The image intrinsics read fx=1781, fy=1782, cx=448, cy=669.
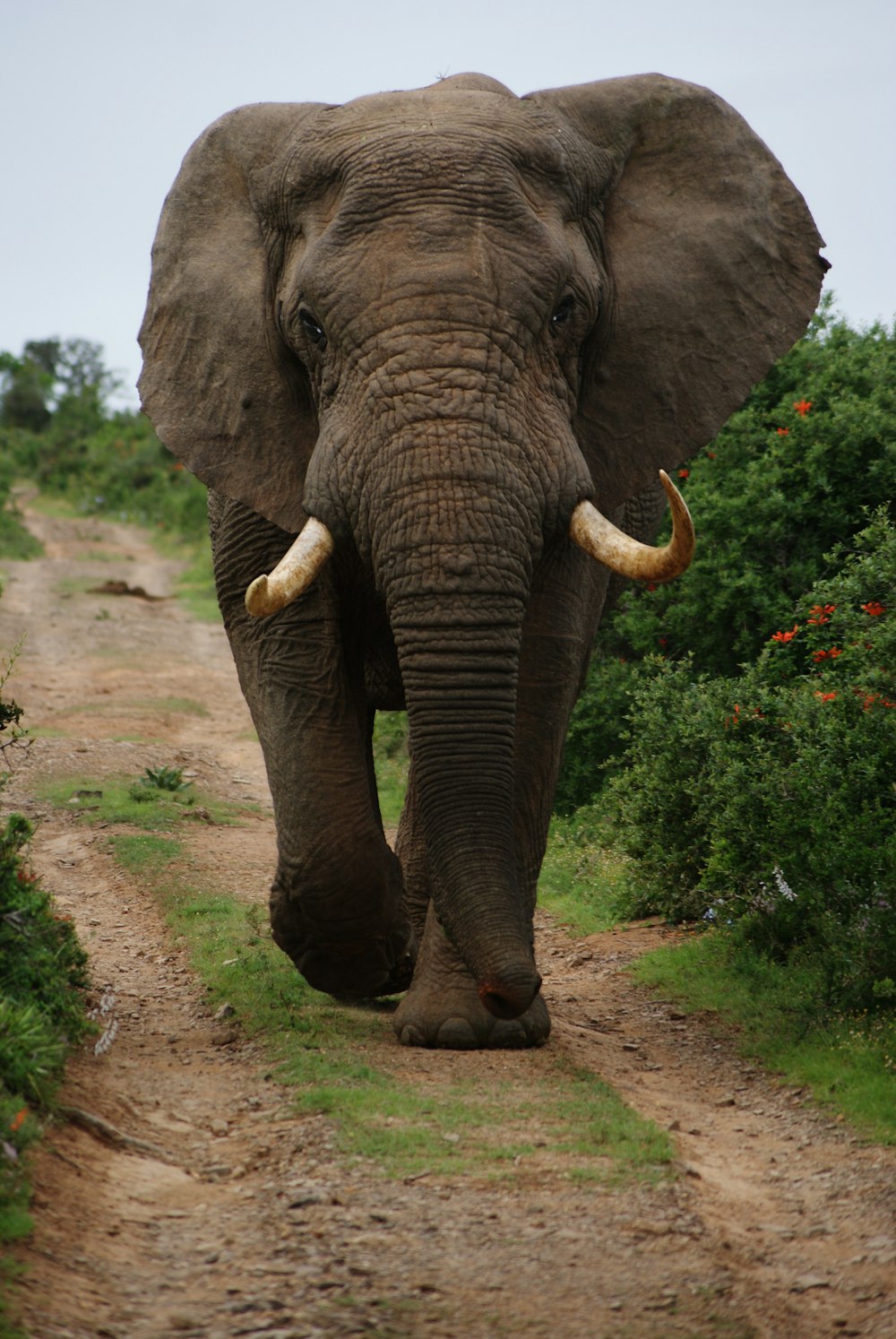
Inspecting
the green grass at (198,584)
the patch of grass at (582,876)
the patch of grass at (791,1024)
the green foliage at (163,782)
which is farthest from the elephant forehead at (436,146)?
the green grass at (198,584)

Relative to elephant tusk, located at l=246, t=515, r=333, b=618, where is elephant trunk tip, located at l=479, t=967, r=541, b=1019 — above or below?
below

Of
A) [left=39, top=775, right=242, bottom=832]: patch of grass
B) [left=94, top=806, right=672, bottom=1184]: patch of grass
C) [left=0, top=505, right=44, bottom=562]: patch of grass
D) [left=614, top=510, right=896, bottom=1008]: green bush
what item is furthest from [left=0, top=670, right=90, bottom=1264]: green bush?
[left=0, top=505, right=44, bottom=562]: patch of grass

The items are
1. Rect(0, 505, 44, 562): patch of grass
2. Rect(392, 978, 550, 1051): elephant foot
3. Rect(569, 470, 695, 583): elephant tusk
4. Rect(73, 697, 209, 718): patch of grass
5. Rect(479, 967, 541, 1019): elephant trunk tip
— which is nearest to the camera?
Rect(569, 470, 695, 583): elephant tusk

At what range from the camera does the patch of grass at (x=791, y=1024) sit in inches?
219

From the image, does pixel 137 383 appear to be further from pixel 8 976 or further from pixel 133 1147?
pixel 133 1147

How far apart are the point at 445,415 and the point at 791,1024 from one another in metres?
2.58

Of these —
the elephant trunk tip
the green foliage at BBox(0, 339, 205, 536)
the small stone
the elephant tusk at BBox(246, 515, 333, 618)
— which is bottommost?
the green foliage at BBox(0, 339, 205, 536)

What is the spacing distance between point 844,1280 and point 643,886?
4404 millimetres

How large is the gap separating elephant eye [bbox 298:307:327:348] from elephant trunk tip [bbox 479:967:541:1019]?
83.3 inches

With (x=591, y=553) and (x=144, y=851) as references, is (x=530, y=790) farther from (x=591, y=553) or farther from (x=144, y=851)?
(x=144, y=851)

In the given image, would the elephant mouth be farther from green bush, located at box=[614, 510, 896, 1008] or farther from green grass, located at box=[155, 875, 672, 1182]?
green bush, located at box=[614, 510, 896, 1008]

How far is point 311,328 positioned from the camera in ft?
19.0

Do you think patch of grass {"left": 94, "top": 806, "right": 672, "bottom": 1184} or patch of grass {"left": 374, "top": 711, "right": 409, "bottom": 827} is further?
patch of grass {"left": 374, "top": 711, "right": 409, "bottom": 827}

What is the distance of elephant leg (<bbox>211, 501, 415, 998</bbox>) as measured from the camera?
597cm
